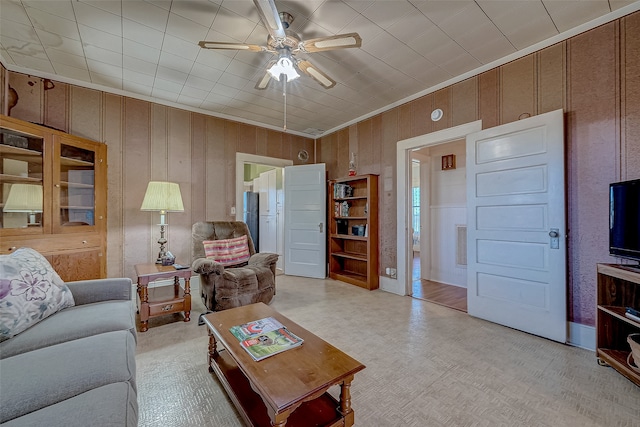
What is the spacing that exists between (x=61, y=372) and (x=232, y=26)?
2491mm

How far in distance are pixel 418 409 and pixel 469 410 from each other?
0.92 feet

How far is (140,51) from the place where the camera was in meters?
2.49

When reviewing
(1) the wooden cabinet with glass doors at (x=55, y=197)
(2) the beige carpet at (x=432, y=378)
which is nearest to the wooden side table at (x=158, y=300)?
(2) the beige carpet at (x=432, y=378)

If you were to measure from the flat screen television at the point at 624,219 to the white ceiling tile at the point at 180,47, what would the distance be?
3.64 meters

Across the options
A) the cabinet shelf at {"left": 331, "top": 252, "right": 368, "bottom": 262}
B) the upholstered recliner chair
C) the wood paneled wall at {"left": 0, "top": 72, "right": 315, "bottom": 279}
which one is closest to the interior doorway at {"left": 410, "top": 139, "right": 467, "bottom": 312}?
the cabinet shelf at {"left": 331, "top": 252, "right": 368, "bottom": 262}

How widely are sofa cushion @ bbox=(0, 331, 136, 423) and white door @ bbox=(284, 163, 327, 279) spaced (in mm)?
3310

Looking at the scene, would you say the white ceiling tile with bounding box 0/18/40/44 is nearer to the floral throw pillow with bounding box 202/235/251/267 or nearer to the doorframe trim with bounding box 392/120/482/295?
the floral throw pillow with bounding box 202/235/251/267

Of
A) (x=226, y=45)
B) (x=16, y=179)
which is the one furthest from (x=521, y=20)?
(x=16, y=179)

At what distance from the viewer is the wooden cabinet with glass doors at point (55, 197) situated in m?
2.27

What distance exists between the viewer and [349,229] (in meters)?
4.48

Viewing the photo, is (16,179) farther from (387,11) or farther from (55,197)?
(387,11)

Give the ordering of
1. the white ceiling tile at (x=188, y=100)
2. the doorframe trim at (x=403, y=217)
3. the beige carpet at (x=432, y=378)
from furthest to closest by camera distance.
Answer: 1. the doorframe trim at (x=403, y=217)
2. the white ceiling tile at (x=188, y=100)
3. the beige carpet at (x=432, y=378)

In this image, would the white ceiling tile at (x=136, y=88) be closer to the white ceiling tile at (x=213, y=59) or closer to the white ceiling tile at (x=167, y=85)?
the white ceiling tile at (x=167, y=85)

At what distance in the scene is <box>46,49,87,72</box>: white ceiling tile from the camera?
2496 millimetres
